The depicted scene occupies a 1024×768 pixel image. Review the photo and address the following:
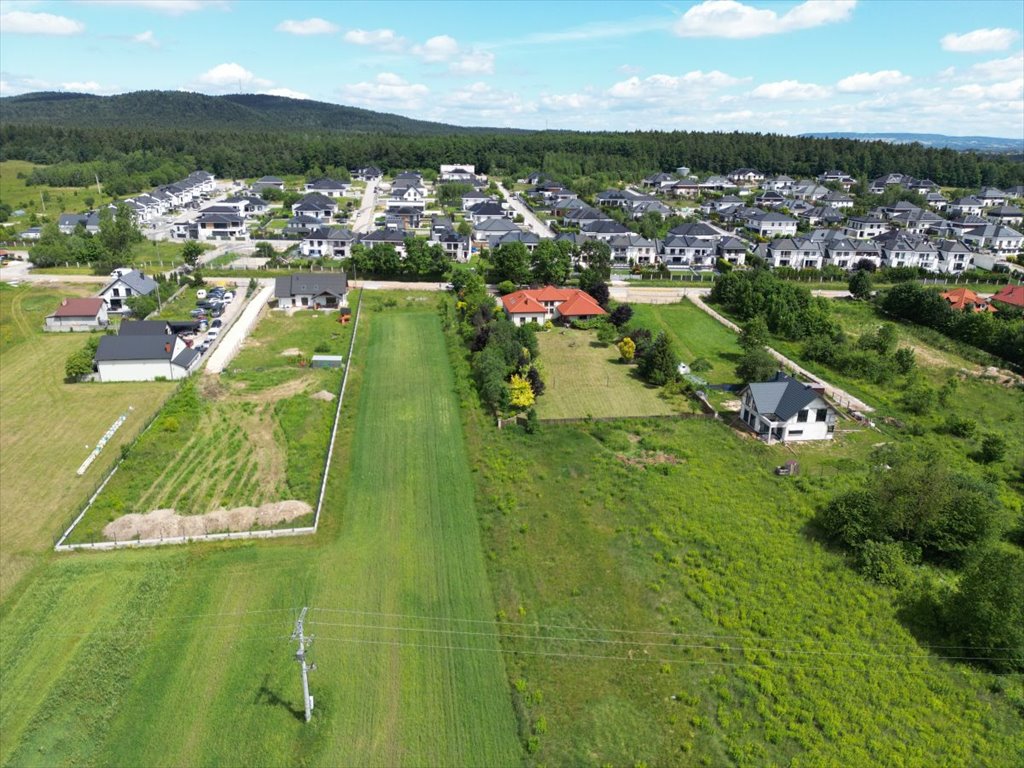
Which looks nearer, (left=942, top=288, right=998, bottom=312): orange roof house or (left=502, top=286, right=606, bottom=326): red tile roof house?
(left=502, top=286, right=606, bottom=326): red tile roof house

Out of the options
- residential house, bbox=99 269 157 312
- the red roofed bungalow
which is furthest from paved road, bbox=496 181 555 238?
the red roofed bungalow

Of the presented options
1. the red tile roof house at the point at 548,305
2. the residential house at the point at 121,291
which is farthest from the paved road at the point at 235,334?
the red tile roof house at the point at 548,305

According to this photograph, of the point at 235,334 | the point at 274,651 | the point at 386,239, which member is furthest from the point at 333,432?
the point at 386,239

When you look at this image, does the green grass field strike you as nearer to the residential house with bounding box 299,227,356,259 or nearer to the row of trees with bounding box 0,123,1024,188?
the row of trees with bounding box 0,123,1024,188

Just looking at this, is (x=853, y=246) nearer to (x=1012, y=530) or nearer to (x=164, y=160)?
(x=1012, y=530)

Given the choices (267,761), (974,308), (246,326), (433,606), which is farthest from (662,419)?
(974,308)

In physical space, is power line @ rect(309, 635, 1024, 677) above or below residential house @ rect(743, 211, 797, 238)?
below
